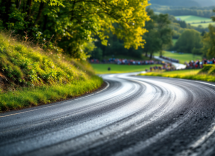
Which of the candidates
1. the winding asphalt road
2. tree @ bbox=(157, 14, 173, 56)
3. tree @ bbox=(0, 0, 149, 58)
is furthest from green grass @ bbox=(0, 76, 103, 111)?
tree @ bbox=(157, 14, 173, 56)

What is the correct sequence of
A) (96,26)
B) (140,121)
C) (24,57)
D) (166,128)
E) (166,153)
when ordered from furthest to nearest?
(96,26) < (24,57) < (140,121) < (166,128) < (166,153)

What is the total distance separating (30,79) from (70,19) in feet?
24.9

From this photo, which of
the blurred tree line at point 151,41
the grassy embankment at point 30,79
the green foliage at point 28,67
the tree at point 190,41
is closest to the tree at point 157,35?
the blurred tree line at point 151,41

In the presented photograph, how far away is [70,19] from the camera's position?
45.8ft

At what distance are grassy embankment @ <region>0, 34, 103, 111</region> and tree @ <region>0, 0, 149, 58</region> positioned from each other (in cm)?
217

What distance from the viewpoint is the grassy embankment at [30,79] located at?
6758 millimetres

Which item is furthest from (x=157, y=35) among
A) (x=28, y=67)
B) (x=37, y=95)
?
(x=37, y=95)

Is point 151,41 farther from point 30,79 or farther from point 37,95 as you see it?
point 37,95

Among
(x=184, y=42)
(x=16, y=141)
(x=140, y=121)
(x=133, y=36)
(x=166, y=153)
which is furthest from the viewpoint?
(x=184, y=42)

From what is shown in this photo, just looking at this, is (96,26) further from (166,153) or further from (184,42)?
(184,42)

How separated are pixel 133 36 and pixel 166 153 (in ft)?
44.1

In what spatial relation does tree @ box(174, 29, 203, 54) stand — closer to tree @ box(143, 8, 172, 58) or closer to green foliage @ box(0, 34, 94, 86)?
tree @ box(143, 8, 172, 58)

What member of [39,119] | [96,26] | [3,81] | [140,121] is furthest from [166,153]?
[96,26]

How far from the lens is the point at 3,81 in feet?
23.2
